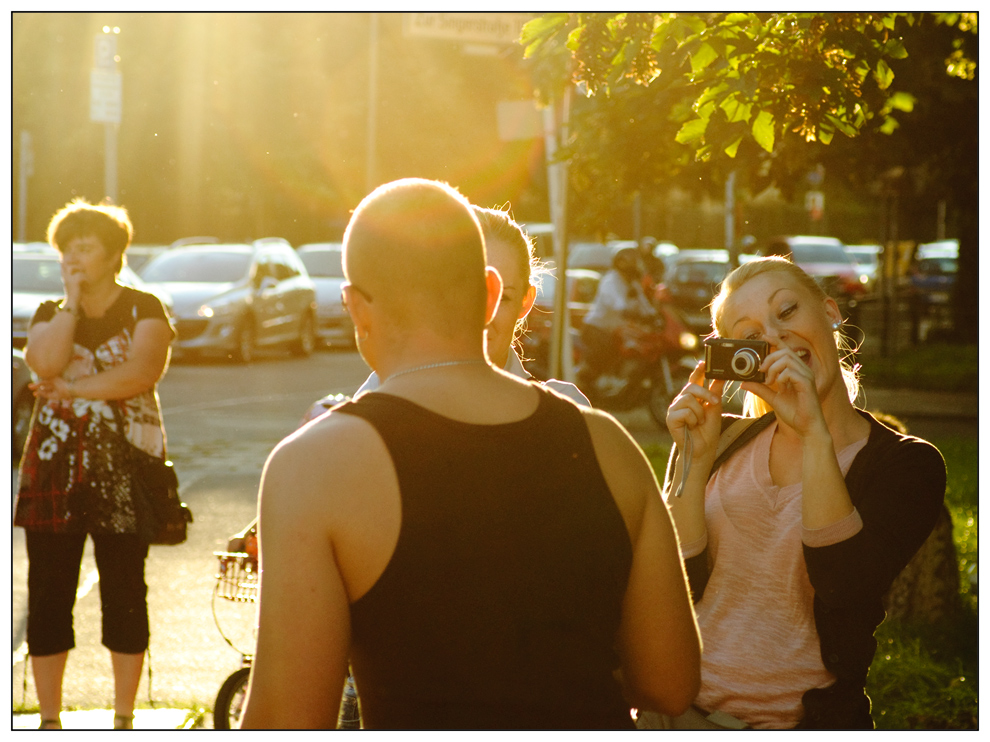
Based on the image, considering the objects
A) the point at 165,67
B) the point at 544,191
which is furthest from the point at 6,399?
the point at 544,191

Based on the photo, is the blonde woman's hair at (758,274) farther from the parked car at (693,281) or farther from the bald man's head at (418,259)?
the parked car at (693,281)

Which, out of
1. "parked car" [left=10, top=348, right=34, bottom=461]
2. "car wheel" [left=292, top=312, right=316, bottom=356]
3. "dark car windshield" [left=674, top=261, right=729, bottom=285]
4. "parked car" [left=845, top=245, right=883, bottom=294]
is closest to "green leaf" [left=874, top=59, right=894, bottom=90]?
"parked car" [left=10, top=348, right=34, bottom=461]

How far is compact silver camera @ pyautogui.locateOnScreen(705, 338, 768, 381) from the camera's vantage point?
2.45 metres

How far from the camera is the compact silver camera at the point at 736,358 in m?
2.45

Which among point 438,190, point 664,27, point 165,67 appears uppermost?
point 165,67

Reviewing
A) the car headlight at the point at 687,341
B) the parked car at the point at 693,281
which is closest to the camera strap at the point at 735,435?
the car headlight at the point at 687,341

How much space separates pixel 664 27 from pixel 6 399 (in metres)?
2.87

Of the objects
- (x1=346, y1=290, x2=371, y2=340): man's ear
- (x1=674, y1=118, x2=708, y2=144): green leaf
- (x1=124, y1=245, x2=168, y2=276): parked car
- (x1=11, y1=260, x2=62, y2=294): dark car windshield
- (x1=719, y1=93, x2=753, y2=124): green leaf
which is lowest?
(x1=124, y1=245, x2=168, y2=276): parked car

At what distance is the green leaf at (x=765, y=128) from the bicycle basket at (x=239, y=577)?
6.25 ft

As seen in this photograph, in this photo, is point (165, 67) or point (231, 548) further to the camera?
point (165, 67)

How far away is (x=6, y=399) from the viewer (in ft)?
15.3

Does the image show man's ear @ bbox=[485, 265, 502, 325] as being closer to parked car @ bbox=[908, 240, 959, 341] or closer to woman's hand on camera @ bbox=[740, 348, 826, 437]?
woman's hand on camera @ bbox=[740, 348, 826, 437]

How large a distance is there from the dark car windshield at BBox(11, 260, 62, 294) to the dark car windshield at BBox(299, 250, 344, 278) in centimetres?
830

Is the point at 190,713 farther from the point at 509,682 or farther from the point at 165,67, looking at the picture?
the point at 165,67
